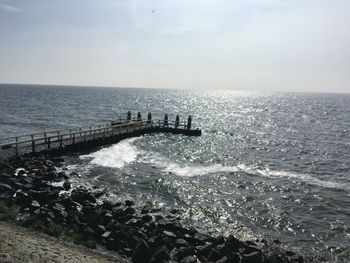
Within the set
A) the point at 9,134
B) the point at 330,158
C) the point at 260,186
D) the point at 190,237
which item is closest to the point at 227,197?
the point at 260,186

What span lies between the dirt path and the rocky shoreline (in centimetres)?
95

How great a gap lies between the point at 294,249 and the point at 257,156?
2556 centimetres

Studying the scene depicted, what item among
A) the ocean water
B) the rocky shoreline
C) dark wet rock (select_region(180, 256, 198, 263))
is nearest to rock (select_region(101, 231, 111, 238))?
the rocky shoreline

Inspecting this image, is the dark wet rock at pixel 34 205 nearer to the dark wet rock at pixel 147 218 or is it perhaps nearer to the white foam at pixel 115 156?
the dark wet rock at pixel 147 218

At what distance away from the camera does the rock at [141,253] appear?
1555 cm

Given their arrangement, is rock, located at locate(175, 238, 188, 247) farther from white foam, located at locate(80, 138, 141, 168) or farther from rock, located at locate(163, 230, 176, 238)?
white foam, located at locate(80, 138, 141, 168)

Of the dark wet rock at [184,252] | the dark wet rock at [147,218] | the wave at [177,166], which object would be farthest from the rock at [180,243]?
the wave at [177,166]

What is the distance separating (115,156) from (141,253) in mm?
21243

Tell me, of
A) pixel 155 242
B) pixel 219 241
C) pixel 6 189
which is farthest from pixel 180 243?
pixel 6 189

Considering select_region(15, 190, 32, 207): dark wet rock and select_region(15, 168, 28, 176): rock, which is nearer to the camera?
select_region(15, 190, 32, 207): dark wet rock

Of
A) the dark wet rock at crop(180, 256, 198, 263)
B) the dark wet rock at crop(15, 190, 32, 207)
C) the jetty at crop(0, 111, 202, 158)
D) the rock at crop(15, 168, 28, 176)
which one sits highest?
the jetty at crop(0, 111, 202, 158)

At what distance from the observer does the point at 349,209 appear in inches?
1000

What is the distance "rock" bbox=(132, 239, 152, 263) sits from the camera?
51.0 feet

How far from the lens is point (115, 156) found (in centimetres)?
3644
